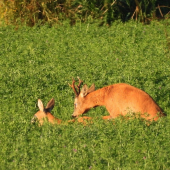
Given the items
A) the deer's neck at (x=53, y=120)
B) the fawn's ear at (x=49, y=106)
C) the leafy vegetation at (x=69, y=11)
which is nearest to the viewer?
the deer's neck at (x=53, y=120)

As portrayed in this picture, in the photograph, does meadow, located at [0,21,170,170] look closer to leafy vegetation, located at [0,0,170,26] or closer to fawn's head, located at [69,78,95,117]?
fawn's head, located at [69,78,95,117]

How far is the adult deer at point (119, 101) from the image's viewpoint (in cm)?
932

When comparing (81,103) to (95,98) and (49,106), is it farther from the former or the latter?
(49,106)

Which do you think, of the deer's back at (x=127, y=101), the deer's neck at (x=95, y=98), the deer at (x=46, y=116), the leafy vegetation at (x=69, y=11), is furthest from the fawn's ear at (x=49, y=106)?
the leafy vegetation at (x=69, y=11)

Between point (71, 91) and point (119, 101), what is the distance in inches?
79.2

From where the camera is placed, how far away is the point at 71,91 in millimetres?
11562

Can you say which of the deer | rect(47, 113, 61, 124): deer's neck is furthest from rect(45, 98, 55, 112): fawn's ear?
rect(47, 113, 61, 124): deer's neck

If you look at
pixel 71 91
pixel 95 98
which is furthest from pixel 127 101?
pixel 71 91

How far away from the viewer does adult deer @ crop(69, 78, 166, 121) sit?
9.32 metres

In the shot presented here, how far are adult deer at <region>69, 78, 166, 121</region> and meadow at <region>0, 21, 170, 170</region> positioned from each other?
313 millimetres

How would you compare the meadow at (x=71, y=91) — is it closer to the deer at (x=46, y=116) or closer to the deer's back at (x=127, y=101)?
the deer at (x=46, y=116)

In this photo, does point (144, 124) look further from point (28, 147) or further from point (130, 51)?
point (130, 51)

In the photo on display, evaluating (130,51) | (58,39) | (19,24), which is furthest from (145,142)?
(19,24)

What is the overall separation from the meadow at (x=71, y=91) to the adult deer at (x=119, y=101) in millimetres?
313
